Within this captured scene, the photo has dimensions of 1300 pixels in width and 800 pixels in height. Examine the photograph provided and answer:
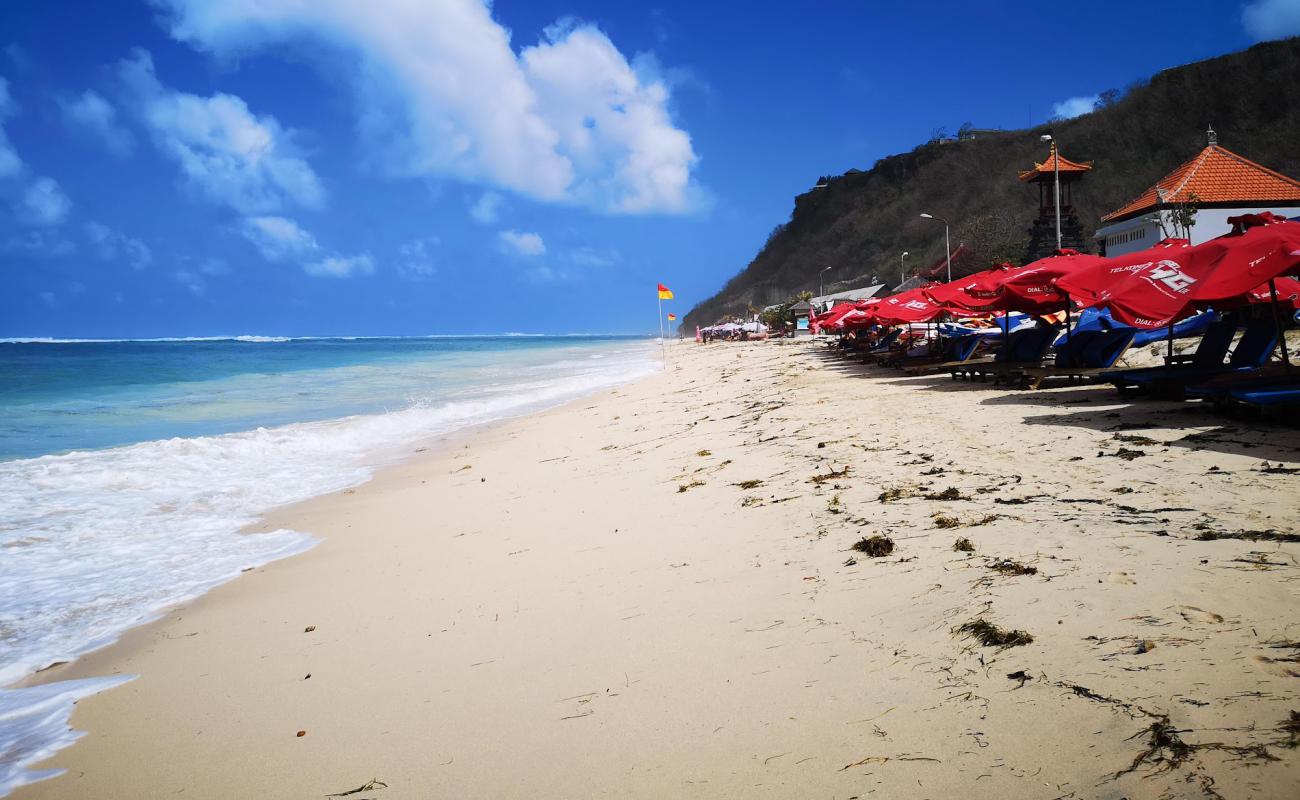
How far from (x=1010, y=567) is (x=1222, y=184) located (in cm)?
3471

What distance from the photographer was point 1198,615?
2607 mm

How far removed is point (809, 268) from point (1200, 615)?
10259cm

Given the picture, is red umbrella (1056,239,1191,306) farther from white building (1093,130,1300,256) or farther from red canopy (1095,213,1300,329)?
white building (1093,130,1300,256)

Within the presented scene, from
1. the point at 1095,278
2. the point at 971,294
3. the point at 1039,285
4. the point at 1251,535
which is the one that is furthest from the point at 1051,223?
the point at 1251,535

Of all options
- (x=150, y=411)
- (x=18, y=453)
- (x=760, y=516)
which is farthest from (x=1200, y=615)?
(x=150, y=411)

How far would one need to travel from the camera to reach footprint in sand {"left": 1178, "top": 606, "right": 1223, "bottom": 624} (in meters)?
2.56

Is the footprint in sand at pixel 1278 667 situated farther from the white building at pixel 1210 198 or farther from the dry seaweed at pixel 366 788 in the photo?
the white building at pixel 1210 198

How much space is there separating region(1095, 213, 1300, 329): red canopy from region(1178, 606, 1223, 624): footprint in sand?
4.75 metres

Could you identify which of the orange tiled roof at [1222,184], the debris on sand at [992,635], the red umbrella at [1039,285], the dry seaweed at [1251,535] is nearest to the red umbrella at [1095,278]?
the red umbrella at [1039,285]

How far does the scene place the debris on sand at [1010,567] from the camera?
3293 mm

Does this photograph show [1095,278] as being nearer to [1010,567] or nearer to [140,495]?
[1010,567]

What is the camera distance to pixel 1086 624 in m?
2.70

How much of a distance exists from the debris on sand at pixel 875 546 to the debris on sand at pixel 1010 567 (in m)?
0.56

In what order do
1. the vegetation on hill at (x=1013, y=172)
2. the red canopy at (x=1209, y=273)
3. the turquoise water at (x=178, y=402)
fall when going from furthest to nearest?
the vegetation on hill at (x=1013, y=172), the turquoise water at (x=178, y=402), the red canopy at (x=1209, y=273)
